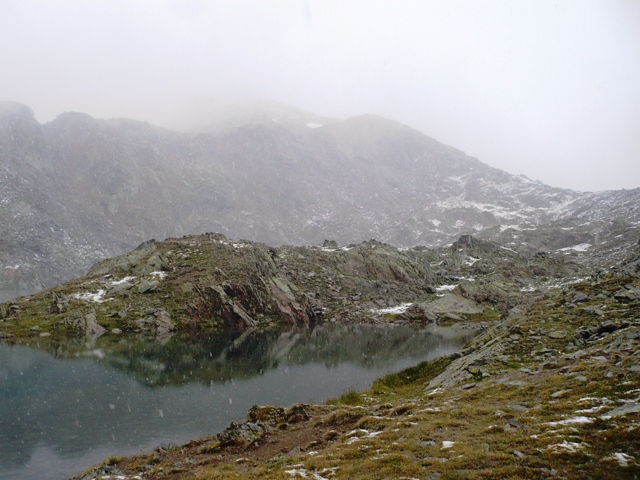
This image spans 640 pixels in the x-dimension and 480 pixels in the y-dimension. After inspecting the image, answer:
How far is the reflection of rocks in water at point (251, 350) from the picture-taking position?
67625 mm

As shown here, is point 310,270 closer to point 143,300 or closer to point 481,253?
Answer: point 143,300

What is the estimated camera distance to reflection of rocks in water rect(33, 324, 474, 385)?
222 ft

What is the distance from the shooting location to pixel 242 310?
115188 millimetres

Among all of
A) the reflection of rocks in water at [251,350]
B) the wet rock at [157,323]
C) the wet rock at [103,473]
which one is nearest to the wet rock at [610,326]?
the wet rock at [103,473]

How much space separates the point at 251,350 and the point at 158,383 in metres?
26.4

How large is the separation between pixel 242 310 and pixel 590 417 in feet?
339

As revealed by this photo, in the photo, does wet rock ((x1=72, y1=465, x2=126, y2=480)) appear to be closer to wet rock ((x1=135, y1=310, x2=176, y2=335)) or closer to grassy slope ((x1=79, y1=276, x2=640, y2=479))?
grassy slope ((x1=79, y1=276, x2=640, y2=479))

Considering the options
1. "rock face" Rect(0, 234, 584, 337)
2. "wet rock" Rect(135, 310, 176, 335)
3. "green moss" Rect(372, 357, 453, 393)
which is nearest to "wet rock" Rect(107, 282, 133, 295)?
"rock face" Rect(0, 234, 584, 337)

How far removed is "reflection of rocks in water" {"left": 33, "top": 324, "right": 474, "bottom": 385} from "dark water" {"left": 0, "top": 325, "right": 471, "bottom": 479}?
221mm

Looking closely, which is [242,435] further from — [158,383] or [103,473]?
[158,383]

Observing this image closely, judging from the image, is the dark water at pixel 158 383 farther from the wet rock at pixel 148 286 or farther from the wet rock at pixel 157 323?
the wet rock at pixel 148 286

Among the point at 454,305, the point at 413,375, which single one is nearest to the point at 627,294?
the point at 413,375

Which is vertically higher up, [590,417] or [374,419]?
[590,417]

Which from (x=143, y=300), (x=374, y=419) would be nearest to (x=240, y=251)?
(x=143, y=300)
